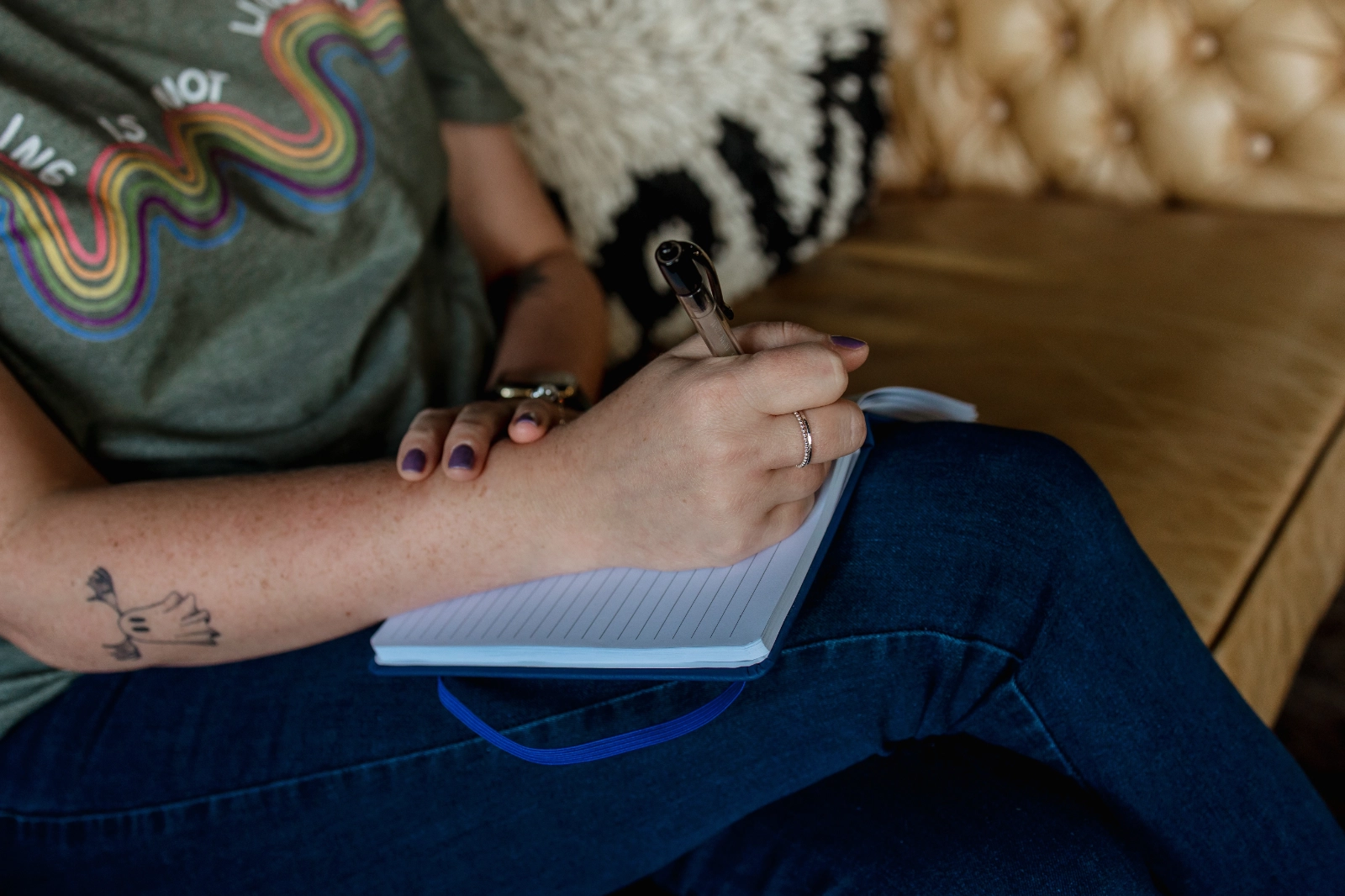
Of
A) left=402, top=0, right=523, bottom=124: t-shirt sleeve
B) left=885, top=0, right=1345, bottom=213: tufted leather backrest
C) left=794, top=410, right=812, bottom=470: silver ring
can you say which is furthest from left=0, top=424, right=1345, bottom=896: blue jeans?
left=885, top=0, right=1345, bottom=213: tufted leather backrest

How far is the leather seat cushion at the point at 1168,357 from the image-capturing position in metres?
0.91

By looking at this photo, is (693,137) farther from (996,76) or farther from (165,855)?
(165,855)

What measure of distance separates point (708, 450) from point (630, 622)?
11 centimetres

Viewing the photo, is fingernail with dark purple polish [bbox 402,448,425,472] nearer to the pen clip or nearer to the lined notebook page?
the lined notebook page

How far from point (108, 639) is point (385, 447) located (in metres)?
0.29

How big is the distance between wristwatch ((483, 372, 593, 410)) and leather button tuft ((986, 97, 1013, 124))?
37.5 inches

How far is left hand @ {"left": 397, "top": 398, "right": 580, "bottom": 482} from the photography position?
0.63 metres

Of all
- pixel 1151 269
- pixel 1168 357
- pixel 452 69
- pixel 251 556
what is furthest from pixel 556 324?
pixel 1151 269

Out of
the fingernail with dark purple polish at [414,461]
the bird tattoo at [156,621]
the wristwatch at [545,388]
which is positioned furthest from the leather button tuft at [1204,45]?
the bird tattoo at [156,621]

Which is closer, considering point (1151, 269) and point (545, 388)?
point (545, 388)

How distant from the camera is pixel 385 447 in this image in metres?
0.88

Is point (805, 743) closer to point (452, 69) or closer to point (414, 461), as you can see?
point (414, 461)

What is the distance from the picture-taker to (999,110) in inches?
59.4

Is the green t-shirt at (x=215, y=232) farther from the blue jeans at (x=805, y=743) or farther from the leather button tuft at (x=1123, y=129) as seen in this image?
the leather button tuft at (x=1123, y=129)
